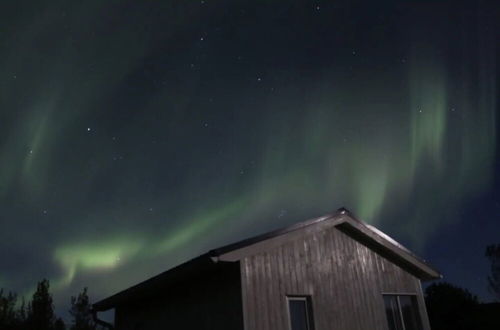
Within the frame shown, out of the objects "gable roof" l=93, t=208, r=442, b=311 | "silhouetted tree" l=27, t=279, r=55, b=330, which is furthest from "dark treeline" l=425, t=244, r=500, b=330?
"silhouetted tree" l=27, t=279, r=55, b=330

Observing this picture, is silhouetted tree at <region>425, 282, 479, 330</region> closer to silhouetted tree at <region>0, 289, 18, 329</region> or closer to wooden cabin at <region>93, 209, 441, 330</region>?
wooden cabin at <region>93, 209, 441, 330</region>

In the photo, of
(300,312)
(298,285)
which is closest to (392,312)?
(300,312)

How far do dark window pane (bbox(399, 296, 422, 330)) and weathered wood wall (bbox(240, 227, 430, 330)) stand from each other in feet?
0.55

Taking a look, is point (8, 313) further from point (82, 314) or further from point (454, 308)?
point (454, 308)

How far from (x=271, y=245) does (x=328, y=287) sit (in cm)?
204

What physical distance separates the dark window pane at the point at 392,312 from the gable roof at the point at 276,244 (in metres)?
1.14

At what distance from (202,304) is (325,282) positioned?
303 cm

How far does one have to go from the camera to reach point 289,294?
9688mm

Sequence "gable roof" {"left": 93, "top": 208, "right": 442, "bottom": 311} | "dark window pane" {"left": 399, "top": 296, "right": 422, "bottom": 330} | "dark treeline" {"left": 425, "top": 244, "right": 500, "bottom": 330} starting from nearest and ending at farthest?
"gable roof" {"left": 93, "top": 208, "right": 442, "bottom": 311} < "dark window pane" {"left": 399, "top": 296, "right": 422, "bottom": 330} < "dark treeline" {"left": 425, "top": 244, "right": 500, "bottom": 330}

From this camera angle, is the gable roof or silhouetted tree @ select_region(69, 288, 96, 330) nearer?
the gable roof

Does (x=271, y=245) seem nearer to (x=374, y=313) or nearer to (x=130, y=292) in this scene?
(x=374, y=313)

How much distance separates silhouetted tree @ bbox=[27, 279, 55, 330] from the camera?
30.3 metres

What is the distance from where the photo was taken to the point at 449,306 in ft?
80.4

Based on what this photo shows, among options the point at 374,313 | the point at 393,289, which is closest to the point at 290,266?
the point at 374,313
